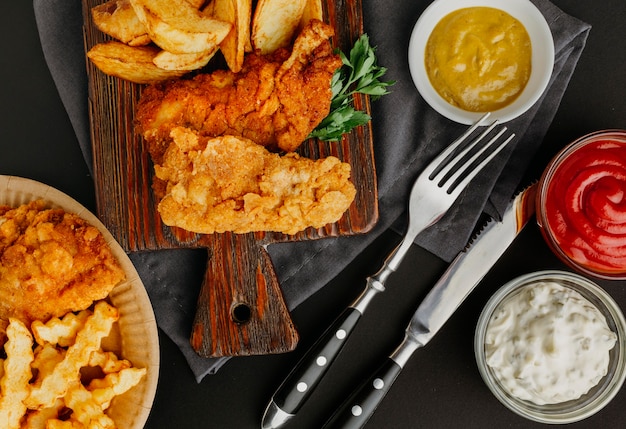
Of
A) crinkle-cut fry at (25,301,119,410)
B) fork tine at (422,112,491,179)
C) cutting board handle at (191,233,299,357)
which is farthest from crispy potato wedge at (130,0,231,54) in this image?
crinkle-cut fry at (25,301,119,410)

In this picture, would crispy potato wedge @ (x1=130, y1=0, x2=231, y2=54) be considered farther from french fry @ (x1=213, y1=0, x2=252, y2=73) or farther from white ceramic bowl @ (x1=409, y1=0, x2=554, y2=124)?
white ceramic bowl @ (x1=409, y1=0, x2=554, y2=124)

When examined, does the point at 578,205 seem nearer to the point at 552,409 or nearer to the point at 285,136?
the point at 552,409

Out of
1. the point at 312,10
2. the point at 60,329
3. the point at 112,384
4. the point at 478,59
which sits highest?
the point at 312,10

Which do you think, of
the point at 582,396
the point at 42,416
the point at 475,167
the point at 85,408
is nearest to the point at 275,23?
the point at 475,167

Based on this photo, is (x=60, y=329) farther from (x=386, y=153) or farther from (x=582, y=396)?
(x=582, y=396)

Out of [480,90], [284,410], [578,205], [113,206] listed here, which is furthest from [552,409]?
[113,206]
